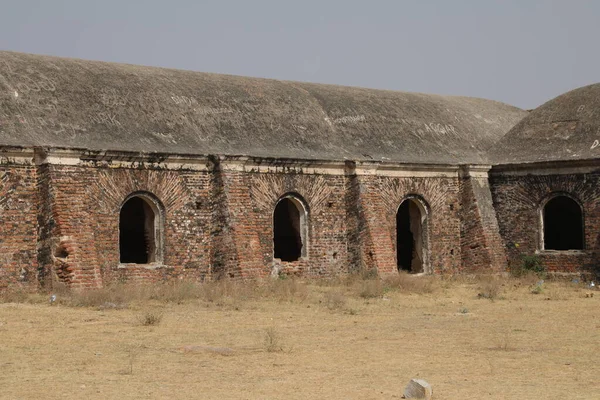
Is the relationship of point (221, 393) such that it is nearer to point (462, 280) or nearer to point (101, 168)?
point (101, 168)

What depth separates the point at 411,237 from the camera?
1075 inches

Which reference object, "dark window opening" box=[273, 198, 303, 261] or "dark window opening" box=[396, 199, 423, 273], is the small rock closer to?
"dark window opening" box=[273, 198, 303, 261]

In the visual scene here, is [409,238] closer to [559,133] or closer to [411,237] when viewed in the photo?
[411,237]

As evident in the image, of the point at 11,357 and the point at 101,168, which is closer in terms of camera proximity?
the point at 11,357

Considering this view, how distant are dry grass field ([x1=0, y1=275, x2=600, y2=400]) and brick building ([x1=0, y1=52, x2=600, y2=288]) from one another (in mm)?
1496

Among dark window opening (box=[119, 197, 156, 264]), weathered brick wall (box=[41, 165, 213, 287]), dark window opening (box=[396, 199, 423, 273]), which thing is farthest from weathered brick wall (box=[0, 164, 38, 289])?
dark window opening (box=[396, 199, 423, 273])

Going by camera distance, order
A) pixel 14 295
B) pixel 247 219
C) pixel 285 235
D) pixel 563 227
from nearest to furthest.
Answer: pixel 14 295
pixel 247 219
pixel 285 235
pixel 563 227

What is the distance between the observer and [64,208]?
18.8m

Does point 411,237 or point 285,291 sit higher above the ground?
point 411,237

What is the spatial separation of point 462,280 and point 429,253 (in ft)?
4.78

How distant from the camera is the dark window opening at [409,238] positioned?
Result: 25.9m

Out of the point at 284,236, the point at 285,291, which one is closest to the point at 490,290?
the point at 285,291

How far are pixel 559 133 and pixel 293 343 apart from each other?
605 inches

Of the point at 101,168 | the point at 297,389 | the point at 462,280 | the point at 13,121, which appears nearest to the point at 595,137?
the point at 462,280
